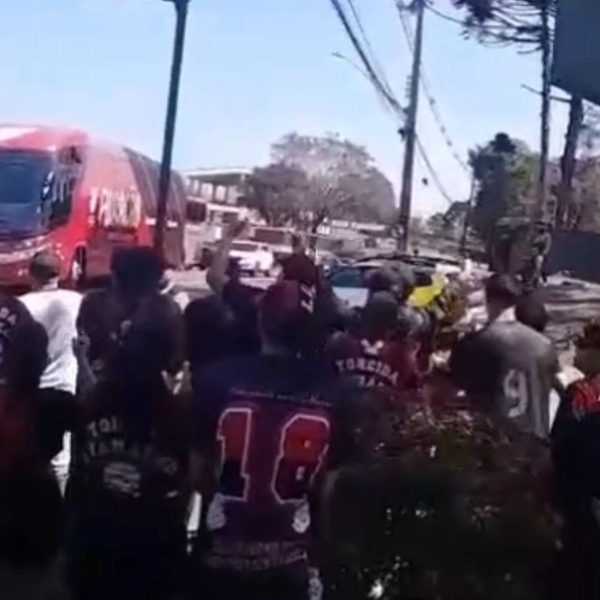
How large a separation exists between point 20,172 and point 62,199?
31.0 inches

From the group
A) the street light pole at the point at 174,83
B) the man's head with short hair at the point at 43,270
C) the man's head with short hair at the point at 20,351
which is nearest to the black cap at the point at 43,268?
the man's head with short hair at the point at 43,270

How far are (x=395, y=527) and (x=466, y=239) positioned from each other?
3430 centimetres

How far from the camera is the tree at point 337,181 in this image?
157 feet

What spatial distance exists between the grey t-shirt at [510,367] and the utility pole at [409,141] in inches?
925

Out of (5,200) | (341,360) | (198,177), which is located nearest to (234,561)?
(341,360)

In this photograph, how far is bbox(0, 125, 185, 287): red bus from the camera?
65.4 feet

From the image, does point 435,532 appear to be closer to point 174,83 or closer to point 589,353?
point 589,353

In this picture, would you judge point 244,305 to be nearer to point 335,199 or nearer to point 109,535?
point 109,535

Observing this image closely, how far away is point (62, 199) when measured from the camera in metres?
21.0

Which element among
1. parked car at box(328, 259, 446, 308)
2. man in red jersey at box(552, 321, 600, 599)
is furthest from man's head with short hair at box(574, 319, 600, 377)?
parked car at box(328, 259, 446, 308)

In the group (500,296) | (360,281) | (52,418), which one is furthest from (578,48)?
(360,281)

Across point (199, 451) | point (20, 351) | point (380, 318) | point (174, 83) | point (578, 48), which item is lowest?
point (199, 451)

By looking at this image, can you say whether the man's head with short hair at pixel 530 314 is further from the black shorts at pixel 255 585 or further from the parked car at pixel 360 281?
the parked car at pixel 360 281

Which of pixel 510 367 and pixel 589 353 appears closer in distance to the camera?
pixel 589 353
